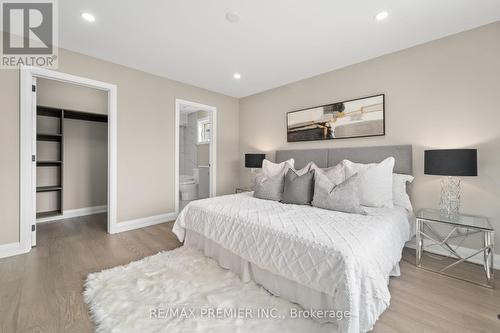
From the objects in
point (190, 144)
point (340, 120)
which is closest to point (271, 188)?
point (340, 120)

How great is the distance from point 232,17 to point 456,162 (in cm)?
257

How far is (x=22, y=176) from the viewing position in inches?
98.0

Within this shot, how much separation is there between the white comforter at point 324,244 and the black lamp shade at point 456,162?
0.58 m

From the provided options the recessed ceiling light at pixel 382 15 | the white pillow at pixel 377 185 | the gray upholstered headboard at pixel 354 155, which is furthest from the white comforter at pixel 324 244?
the recessed ceiling light at pixel 382 15

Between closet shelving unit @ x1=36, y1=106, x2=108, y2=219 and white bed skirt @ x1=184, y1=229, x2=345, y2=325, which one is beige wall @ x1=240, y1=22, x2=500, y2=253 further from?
closet shelving unit @ x1=36, y1=106, x2=108, y2=219

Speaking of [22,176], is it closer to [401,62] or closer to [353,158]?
[353,158]

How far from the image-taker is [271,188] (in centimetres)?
278

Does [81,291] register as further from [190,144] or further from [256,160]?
[190,144]

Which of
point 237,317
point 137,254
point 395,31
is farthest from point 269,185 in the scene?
point 395,31

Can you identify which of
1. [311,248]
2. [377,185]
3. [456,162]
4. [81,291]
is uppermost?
[456,162]

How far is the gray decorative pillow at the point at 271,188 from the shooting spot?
2.74 m

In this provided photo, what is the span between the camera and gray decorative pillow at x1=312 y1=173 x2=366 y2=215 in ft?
6.99

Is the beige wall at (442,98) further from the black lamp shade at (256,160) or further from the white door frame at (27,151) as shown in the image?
the white door frame at (27,151)

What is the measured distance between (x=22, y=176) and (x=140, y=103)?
172 centimetres
